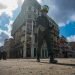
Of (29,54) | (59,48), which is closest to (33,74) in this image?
(29,54)

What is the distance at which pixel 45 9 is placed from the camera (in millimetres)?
13406

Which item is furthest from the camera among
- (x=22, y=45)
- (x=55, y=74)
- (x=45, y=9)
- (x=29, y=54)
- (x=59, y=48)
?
(x=59, y=48)

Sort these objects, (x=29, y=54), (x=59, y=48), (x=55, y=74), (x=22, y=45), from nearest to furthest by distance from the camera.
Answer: (x=55, y=74), (x=29, y=54), (x=22, y=45), (x=59, y=48)

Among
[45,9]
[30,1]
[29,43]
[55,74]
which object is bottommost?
[55,74]

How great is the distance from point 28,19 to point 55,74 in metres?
63.8

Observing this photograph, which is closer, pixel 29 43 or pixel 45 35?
pixel 45 35

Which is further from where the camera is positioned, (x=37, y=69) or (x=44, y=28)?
(x=44, y=28)

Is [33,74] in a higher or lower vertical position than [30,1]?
lower

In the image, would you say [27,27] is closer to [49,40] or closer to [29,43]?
[29,43]

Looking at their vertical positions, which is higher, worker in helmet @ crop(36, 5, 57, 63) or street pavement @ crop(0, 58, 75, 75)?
worker in helmet @ crop(36, 5, 57, 63)

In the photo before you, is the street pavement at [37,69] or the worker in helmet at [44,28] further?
the worker in helmet at [44,28]

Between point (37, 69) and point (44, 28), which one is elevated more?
point (44, 28)

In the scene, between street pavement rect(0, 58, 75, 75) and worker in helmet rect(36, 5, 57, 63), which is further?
worker in helmet rect(36, 5, 57, 63)

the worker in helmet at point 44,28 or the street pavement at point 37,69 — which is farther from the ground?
the worker in helmet at point 44,28
